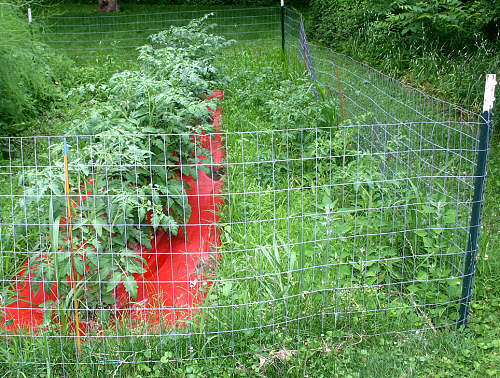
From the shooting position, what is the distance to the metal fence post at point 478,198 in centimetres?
349

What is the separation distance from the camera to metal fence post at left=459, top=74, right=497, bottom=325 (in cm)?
349

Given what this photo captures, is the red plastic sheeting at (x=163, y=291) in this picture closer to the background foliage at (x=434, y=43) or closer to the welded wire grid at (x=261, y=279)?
the welded wire grid at (x=261, y=279)

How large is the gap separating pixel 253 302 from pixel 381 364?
832 millimetres

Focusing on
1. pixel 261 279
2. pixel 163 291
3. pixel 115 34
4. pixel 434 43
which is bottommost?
pixel 163 291

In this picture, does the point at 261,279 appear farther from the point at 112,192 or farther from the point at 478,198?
the point at 478,198

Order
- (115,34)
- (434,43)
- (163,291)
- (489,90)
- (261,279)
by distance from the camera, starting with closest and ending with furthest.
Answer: (489,90)
(261,279)
(163,291)
(434,43)
(115,34)

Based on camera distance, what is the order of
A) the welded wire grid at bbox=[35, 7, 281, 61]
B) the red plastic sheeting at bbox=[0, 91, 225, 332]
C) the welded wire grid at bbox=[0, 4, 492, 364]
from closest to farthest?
the welded wire grid at bbox=[0, 4, 492, 364]
the red plastic sheeting at bbox=[0, 91, 225, 332]
the welded wire grid at bbox=[35, 7, 281, 61]

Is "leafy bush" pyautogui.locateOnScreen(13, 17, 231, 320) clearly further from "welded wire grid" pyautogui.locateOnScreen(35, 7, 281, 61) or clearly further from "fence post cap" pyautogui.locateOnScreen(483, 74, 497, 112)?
"welded wire grid" pyautogui.locateOnScreen(35, 7, 281, 61)

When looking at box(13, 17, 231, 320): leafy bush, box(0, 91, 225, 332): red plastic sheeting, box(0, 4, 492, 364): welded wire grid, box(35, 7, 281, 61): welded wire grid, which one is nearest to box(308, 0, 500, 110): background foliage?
box(35, 7, 281, 61): welded wire grid

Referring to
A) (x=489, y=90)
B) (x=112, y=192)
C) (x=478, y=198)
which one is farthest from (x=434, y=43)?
(x=112, y=192)

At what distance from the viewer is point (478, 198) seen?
356cm

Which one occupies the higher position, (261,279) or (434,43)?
(434,43)

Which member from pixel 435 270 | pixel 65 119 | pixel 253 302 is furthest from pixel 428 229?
pixel 65 119

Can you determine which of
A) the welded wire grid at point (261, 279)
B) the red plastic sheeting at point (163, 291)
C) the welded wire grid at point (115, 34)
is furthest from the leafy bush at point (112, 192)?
the welded wire grid at point (115, 34)
